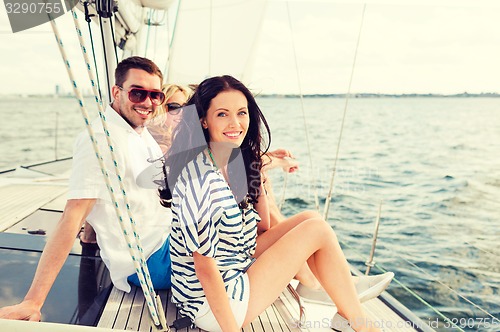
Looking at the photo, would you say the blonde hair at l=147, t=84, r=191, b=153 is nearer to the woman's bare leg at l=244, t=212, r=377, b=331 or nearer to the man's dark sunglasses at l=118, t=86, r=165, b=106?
the man's dark sunglasses at l=118, t=86, r=165, b=106

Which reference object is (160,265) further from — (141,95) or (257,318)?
(141,95)

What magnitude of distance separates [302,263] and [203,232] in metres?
0.43

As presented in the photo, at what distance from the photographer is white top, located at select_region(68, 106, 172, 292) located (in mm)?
1666

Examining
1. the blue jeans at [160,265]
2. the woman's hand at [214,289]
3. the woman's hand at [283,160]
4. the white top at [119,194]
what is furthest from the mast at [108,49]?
the woman's hand at [214,289]

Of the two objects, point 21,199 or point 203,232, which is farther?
point 21,199

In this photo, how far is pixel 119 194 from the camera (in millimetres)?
1820

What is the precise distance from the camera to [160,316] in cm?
150

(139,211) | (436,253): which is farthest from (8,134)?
(139,211)

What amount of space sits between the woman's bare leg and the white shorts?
6 centimetres

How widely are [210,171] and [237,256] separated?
0.30 m

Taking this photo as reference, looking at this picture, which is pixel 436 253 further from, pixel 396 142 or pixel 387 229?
pixel 396 142

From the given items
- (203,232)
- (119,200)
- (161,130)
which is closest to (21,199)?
(161,130)

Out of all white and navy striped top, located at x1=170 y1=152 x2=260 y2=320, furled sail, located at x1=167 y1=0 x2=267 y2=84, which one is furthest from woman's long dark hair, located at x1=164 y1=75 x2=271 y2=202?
furled sail, located at x1=167 y1=0 x2=267 y2=84

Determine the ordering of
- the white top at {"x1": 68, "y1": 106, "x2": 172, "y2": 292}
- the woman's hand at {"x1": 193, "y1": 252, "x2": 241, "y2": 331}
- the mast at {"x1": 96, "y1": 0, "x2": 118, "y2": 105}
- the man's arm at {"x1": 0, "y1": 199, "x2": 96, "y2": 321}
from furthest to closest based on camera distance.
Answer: the mast at {"x1": 96, "y1": 0, "x2": 118, "y2": 105}, the white top at {"x1": 68, "y1": 106, "x2": 172, "y2": 292}, the man's arm at {"x1": 0, "y1": 199, "x2": 96, "y2": 321}, the woman's hand at {"x1": 193, "y1": 252, "x2": 241, "y2": 331}
